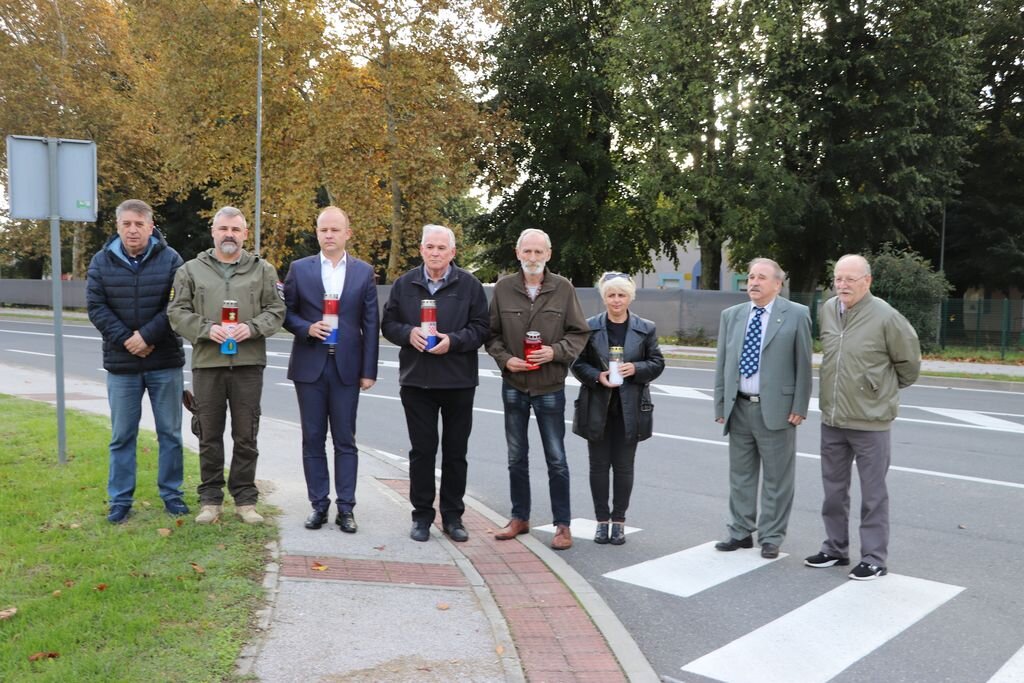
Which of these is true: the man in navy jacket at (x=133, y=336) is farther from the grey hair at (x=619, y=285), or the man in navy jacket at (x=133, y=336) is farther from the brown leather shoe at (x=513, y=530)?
the grey hair at (x=619, y=285)

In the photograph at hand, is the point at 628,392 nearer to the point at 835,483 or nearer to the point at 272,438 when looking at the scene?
the point at 835,483

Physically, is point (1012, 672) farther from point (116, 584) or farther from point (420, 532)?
point (116, 584)

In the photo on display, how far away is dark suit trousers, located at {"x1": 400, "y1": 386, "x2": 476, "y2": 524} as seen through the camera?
590cm

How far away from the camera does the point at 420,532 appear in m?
5.89

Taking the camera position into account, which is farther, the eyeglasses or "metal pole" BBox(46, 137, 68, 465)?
"metal pole" BBox(46, 137, 68, 465)

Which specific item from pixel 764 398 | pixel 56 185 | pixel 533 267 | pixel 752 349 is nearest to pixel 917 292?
pixel 752 349

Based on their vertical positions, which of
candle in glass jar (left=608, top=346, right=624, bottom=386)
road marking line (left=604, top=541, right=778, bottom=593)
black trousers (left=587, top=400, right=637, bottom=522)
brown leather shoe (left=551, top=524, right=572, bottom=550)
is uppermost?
candle in glass jar (left=608, top=346, right=624, bottom=386)

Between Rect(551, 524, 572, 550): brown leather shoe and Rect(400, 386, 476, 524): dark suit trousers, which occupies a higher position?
Rect(400, 386, 476, 524): dark suit trousers

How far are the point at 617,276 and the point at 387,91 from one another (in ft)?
89.2

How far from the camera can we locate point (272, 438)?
9555 millimetres

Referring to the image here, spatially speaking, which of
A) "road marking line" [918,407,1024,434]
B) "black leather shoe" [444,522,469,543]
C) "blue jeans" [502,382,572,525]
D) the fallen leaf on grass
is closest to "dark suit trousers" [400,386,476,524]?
"black leather shoe" [444,522,469,543]

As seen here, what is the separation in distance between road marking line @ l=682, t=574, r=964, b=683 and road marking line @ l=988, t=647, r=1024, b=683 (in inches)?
20.1

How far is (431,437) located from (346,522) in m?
0.78

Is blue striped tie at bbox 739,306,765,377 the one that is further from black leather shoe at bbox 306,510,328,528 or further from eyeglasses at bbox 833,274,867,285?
black leather shoe at bbox 306,510,328,528
